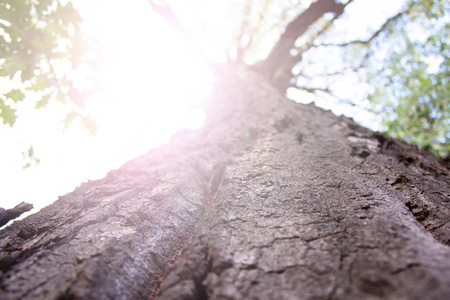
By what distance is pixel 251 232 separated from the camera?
1401 millimetres

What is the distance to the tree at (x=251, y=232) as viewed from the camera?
1.03 m

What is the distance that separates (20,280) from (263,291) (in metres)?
1.25

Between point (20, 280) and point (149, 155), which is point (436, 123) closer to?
point (149, 155)

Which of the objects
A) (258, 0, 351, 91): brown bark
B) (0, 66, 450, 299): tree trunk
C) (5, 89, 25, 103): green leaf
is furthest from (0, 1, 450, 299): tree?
(258, 0, 351, 91): brown bark

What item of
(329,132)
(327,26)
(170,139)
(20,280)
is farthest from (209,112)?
(20,280)

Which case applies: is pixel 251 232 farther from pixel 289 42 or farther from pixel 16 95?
pixel 289 42

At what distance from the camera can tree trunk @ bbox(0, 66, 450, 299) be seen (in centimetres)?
103

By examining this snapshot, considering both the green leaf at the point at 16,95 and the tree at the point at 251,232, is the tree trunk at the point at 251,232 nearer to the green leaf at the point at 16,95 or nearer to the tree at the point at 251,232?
the tree at the point at 251,232

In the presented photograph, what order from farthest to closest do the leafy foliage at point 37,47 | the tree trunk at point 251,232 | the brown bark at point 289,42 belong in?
the brown bark at point 289,42 → the leafy foliage at point 37,47 → the tree trunk at point 251,232

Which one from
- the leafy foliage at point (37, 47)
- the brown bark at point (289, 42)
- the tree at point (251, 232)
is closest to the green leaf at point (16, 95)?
the leafy foliage at point (37, 47)

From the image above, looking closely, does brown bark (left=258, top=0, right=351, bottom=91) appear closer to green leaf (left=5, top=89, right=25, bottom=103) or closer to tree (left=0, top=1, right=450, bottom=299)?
tree (left=0, top=1, right=450, bottom=299)

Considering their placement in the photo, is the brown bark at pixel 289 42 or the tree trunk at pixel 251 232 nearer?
the tree trunk at pixel 251 232

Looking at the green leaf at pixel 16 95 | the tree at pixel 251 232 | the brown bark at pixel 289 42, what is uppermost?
the green leaf at pixel 16 95

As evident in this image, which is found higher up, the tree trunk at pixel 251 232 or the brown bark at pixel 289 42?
the brown bark at pixel 289 42
